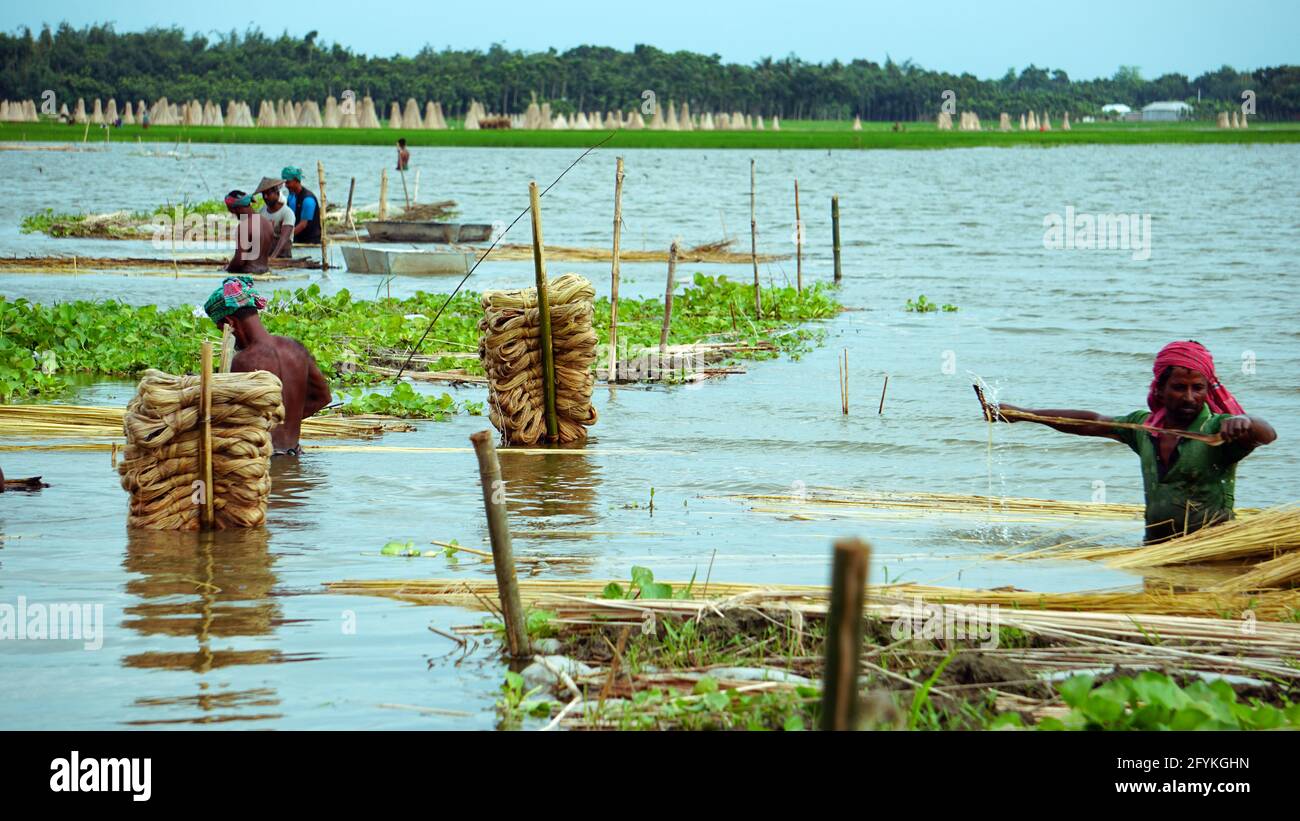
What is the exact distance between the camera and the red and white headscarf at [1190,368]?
6.30 m

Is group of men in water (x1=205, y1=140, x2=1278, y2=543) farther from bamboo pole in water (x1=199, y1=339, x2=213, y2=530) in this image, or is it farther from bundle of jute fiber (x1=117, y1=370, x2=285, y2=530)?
bamboo pole in water (x1=199, y1=339, x2=213, y2=530)

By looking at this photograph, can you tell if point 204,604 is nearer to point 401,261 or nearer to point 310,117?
point 401,261

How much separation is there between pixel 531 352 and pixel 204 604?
3940 mm

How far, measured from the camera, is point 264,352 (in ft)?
26.4

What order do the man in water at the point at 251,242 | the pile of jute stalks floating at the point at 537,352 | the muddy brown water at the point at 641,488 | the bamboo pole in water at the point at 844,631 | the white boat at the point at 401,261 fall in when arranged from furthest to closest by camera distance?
the white boat at the point at 401,261 → the man in water at the point at 251,242 → the pile of jute stalks floating at the point at 537,352 → the muddy brown water at the point at 641,488 → the bamboo pole in water at the point at 844,631

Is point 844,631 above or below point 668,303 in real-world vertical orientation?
below

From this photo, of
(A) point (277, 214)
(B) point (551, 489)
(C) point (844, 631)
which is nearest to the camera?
(C) point (844, 631)

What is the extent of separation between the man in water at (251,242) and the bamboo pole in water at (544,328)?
317 inches

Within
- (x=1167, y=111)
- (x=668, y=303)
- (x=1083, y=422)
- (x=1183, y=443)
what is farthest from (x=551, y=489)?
(x=1167, y=111)

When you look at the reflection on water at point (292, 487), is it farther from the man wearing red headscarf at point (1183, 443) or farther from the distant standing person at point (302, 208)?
the distant standing person at point (302, 208)

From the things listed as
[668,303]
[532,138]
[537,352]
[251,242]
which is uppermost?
[532,138]

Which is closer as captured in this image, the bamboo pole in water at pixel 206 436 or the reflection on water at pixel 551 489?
the bamboo pole in water at pixel 206 436

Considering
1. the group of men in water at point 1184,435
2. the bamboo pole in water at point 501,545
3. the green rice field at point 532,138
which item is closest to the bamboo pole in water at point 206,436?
the bamboo pole in water at point 501,545
